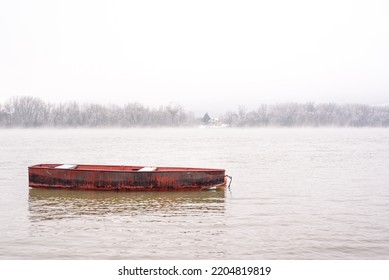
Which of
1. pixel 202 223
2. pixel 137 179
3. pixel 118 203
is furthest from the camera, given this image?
pixel 137 179

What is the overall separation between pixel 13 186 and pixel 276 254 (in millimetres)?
16694

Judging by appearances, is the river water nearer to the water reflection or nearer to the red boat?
the water reflection

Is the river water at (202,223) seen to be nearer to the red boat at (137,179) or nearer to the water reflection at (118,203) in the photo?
the water reflection at (118,203)

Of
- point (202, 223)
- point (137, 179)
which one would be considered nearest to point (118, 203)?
point (137, 179)

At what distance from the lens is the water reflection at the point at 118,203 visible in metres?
15.5

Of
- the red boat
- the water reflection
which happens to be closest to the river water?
the water reflection

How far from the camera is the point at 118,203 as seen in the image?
1723 cm

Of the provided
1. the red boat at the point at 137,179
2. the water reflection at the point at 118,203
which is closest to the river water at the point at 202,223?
the water reflection at the point at 118,203

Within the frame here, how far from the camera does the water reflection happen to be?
50.9ft

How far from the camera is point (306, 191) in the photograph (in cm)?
2089

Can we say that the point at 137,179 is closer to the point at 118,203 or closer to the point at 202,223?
the point at 118,203

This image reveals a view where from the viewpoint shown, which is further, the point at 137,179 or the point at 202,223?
the point at 137,179

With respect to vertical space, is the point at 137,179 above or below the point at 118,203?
above

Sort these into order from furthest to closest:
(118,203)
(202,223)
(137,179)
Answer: (137,179) < (118,203) < (202,223)
